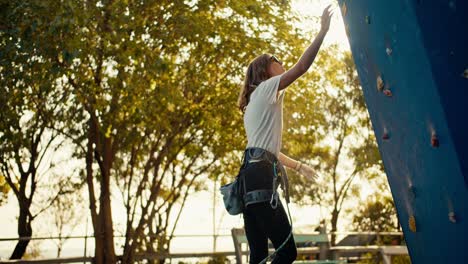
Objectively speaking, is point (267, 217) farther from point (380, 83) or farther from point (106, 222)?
point (106, 222)

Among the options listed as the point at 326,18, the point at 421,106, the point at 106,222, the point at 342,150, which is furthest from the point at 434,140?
the point at 342,150

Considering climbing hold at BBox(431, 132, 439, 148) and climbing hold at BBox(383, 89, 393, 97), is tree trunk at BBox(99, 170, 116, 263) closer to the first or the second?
climbing hold at BBox(383, 89, 393, 97)

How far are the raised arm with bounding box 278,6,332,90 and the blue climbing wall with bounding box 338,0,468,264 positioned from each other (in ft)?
1.15

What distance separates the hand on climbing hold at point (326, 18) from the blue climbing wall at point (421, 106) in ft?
1.13

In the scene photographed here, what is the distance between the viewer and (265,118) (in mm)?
3594

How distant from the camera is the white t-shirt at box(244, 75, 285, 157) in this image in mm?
3580

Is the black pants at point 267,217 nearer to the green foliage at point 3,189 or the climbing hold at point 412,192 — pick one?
the climbing hold at point 412,192

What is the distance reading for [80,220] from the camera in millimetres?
22969

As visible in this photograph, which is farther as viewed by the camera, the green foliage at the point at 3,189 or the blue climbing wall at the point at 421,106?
the green foliage at the point at 3,189

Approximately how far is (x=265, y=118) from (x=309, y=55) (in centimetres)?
58

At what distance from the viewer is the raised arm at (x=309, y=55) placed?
3.03 m

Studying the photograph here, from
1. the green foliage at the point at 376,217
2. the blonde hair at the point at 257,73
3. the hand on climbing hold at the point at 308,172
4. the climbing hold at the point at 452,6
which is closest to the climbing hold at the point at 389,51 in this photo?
the climbing hold at the point at 452,6

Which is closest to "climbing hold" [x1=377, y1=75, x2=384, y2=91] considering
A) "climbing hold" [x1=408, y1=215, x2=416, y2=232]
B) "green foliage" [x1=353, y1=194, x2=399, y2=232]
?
"climbing hold" [x1=408, y1=215, x2=416, y2=232]

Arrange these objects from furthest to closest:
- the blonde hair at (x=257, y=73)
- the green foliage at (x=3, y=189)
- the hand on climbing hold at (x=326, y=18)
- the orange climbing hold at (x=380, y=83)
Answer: the green foliage at (x=3, y=189) < the blonde hair at (x=257, y=73) < the hand on climbing hold at (x=326, y=18) < the orange climbing hold at (x=380, y=83)
